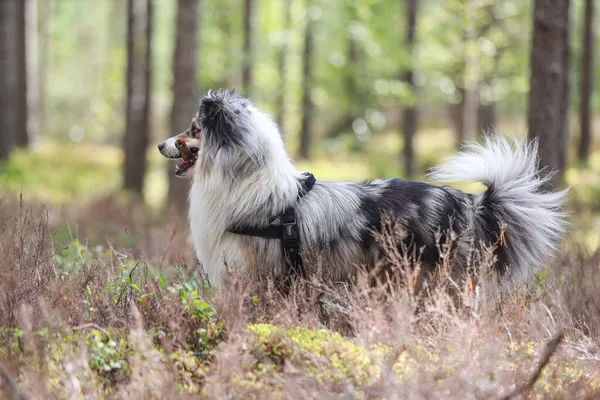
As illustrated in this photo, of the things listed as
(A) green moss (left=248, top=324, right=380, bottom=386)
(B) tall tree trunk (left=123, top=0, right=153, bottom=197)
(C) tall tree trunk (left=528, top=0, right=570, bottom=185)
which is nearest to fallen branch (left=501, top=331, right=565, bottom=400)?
(A) green moss (left=248, top=324, right=380, bottom=386)

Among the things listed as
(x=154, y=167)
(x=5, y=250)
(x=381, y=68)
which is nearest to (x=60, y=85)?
(x=154, y=167)

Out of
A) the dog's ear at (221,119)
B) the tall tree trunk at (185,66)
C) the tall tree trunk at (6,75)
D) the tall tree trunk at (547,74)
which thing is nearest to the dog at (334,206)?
the dog's ear at (221,119)

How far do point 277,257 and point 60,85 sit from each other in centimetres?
4324

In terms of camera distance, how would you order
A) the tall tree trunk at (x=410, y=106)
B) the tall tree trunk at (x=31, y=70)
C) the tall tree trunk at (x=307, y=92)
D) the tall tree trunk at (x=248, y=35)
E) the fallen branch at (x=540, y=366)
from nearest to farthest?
1. the fallen branch at (x=540, y=366)
2. the tall tree trunk at (x=31, y=70)
3. the tall tree trunk at (x=410, y=106)
4. the tall tree trunk at (x=248, y=35)
5. the tall tree trunk at (x=307, y=92)

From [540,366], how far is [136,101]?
13.8 meters

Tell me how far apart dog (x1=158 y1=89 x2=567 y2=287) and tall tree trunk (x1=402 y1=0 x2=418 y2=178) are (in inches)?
557

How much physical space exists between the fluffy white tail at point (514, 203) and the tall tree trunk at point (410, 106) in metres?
14.1

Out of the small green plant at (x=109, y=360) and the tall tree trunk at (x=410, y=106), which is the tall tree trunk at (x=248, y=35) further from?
the small green plant at (x=109, y=360)

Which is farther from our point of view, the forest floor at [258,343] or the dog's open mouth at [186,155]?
the dog's open mouth at [186,155]

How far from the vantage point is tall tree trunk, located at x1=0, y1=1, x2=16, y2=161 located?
14.5m

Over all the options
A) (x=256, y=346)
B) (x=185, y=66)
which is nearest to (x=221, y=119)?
(x=256, y=346)

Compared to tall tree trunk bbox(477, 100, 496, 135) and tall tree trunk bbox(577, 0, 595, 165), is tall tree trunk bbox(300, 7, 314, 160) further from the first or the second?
tall tree trunk bbox(577, 0, 595, 165)

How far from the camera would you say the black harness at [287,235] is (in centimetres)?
472

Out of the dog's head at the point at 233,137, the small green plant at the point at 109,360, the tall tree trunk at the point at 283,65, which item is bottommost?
the small green plant at the point at 109,360
